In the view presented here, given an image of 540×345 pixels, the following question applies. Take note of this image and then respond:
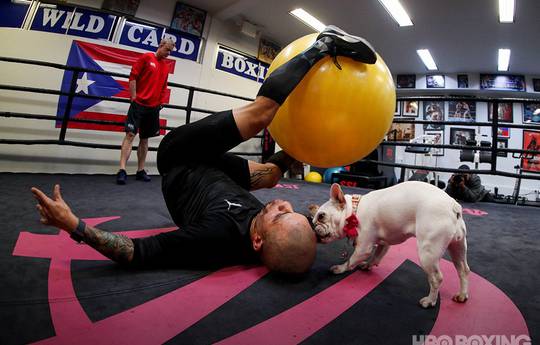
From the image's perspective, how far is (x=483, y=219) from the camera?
2.29 metres

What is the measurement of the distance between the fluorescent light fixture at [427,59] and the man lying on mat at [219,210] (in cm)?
657

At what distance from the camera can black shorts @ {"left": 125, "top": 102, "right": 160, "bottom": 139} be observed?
303 cm

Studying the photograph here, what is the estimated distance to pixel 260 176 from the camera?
1717 millimetres

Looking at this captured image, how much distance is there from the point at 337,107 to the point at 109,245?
1044mm

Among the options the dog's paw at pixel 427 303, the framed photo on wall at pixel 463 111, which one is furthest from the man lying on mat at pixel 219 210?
the framed photo on wall at pixel 463 111

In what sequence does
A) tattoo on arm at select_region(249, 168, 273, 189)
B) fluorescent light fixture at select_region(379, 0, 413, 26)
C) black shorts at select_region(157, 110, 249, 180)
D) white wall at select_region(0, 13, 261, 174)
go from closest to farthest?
black shorts at select_region(157, 110, 249, 180) < tattoo on arm at select_region(249, 168, 273, 189) < white wall at select_region(0, 13, 261, 174) < fluorescent light fixture at select_region(379, 0, 413, 26)

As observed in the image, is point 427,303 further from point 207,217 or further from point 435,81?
point 435,81

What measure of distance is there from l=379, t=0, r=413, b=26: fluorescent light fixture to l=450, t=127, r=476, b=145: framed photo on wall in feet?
13.8

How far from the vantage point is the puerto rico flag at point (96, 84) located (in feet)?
12.7

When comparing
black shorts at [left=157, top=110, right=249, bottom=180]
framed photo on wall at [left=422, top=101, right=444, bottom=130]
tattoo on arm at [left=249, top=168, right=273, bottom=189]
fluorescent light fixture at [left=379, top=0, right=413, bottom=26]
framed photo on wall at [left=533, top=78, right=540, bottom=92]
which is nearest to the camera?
black shorts at [left=157, top=110, right=249, bottom=180]

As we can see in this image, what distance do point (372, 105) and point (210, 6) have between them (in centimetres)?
486

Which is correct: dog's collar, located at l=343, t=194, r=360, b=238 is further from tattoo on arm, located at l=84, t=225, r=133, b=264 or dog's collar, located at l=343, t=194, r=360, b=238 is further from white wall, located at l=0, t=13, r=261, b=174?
white wall, located at l=0, t=13, r=261, b=174

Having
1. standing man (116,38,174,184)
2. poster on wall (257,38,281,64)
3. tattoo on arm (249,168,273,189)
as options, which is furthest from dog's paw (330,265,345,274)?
poster on wall (257,38,281,64)

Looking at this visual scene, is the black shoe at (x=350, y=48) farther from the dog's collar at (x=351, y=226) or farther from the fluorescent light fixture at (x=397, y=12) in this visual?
the fluorescent light fixture at (x=397, y=12)
